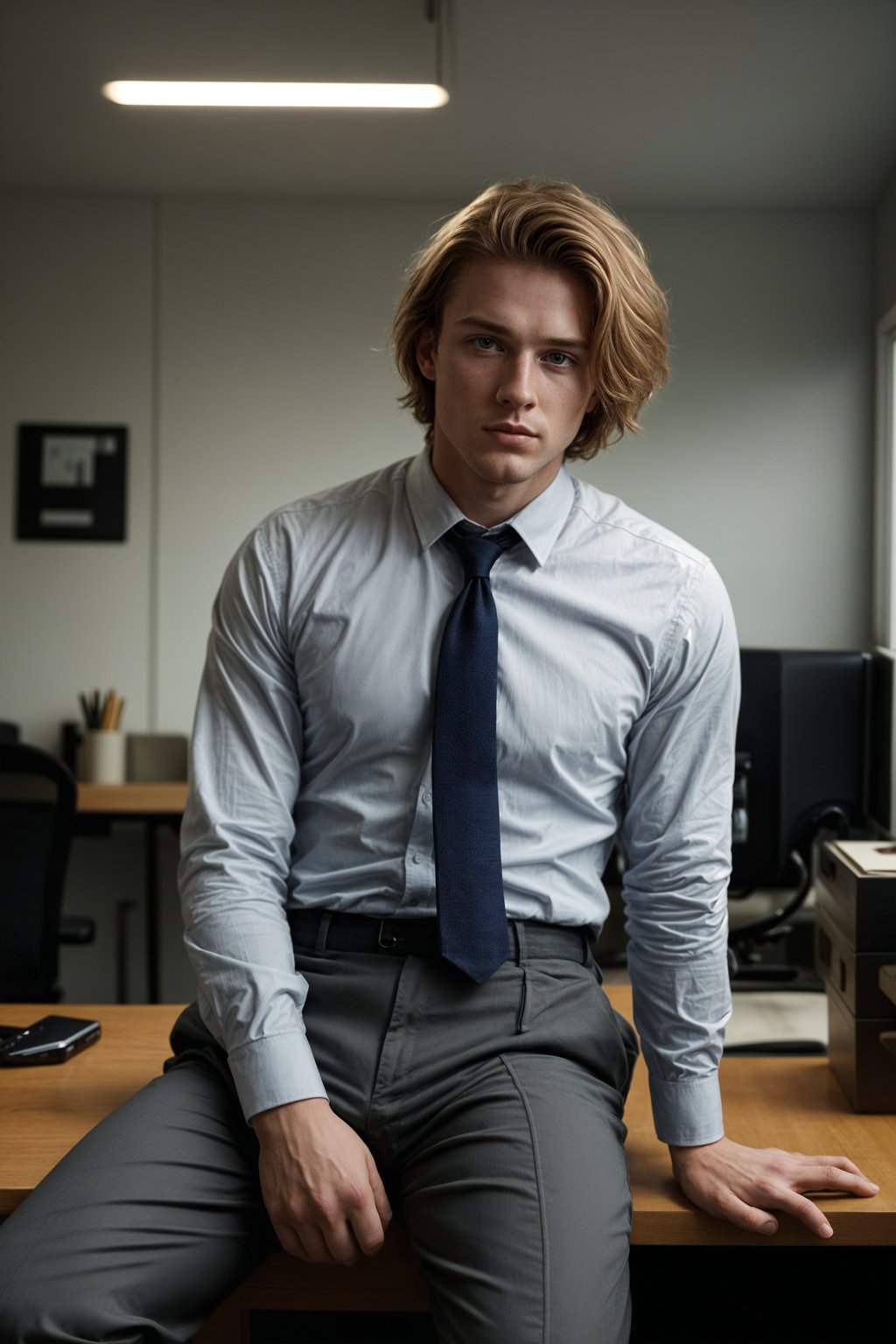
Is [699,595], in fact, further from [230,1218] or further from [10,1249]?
[10,1249]

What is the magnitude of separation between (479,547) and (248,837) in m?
0.41

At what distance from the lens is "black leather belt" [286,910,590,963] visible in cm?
129

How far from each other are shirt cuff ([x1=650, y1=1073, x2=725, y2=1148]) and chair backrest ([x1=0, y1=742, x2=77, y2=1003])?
1.38 metres

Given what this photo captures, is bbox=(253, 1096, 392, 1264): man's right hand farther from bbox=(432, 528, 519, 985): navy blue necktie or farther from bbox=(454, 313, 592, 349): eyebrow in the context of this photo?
bbox=(454, 313, 592, 349): eyebrow

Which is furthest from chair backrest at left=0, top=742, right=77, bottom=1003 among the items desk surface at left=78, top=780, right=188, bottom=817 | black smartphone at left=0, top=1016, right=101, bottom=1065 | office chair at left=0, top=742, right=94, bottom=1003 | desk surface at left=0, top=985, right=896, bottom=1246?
desk surface at left=78, top=780, right=188, bottom=817

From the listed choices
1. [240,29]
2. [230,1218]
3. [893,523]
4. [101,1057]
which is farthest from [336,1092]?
[893,523]

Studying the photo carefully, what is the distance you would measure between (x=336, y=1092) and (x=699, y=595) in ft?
2.18

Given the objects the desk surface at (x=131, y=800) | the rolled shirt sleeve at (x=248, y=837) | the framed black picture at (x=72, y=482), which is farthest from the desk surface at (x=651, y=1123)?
the framed black picture at (x=72, y=482)

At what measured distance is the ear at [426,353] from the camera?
1.49 metres

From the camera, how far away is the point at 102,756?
3916 mm

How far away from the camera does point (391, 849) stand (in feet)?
4.36

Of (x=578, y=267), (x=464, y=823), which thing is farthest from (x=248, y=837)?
(x=578, y=267)

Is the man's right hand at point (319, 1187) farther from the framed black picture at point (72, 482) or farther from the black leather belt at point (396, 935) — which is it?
the framed black picture at point (72, 482)

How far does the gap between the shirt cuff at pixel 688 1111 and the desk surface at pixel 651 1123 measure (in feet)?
0.16
